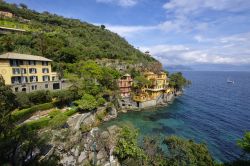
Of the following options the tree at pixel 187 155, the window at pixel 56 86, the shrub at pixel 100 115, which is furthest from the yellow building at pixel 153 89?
the tree at pixel 187 155

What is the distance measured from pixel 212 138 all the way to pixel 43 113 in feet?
127

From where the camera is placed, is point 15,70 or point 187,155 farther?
point 15,70

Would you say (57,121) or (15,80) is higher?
(15,80)

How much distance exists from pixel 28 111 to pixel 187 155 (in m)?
29.6

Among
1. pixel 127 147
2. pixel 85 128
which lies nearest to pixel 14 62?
pixel 85 128

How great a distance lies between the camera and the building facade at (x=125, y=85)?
6525 cm

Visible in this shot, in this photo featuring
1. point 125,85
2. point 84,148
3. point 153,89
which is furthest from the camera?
point 153,89

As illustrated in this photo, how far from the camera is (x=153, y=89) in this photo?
69875mm

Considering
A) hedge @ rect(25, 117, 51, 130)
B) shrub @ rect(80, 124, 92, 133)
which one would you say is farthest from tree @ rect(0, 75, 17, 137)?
shrub @ rect(80, 124, 92, 133)

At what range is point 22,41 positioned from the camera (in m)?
66.6

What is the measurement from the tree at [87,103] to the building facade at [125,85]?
745 inches

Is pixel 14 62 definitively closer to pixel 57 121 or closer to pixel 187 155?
pixel 57 121

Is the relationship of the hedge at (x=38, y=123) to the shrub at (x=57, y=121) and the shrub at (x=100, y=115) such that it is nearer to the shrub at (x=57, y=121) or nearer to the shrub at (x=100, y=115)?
the shrub at (x=57, y=121)

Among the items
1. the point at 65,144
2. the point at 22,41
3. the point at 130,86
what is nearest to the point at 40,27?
the point at 22,41
